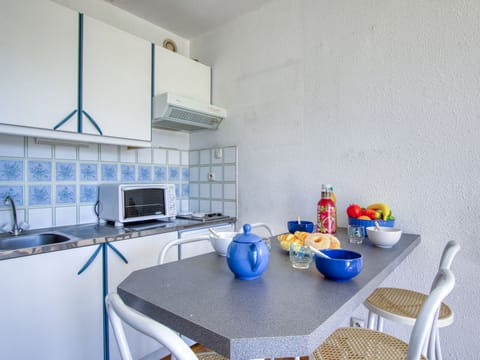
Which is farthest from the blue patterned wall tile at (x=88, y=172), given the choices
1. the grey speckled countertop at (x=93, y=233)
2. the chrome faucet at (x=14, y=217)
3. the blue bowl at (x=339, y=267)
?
the blue bowl at (x=339, y=267)

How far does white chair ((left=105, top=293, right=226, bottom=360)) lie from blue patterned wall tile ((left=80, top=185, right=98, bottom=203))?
164 cm

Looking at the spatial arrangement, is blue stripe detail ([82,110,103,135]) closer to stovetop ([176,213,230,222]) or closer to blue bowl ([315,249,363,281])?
stovetop ([176,213,230,222])

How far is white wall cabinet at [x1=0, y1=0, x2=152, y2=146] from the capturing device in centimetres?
149

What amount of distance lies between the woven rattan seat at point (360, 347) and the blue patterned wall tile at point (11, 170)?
1873 mm

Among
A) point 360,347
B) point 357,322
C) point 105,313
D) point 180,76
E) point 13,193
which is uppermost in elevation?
point 180,76

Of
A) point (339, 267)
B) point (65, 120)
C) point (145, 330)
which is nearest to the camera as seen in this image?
point (145, 330)

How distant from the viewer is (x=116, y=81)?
6.23 ft

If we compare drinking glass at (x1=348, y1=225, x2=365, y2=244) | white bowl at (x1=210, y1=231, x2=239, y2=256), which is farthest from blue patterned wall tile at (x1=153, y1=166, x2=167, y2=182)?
drinking glass at (x1=348, y1=225, x2=365, y2=244)

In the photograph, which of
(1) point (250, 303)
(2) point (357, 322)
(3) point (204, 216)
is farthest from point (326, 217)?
(3) point (204, 216)

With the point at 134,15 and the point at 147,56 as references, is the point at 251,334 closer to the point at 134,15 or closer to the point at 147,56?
the point at 147,56

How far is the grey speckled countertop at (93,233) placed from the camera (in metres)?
1.36

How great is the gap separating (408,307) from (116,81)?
2017 millimetres

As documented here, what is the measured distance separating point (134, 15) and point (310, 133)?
66.5 inches

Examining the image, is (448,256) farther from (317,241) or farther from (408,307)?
(317,241)
